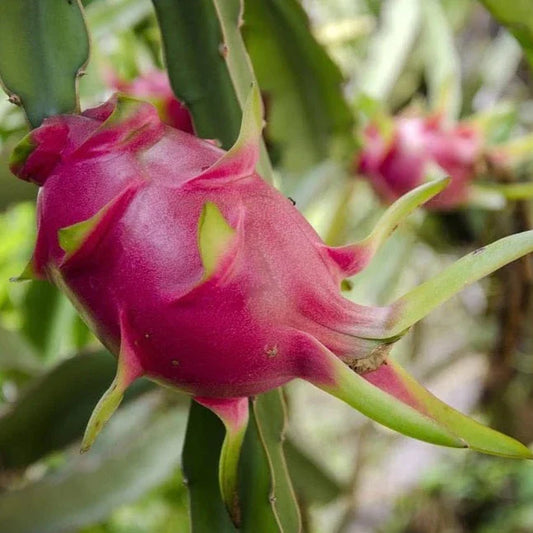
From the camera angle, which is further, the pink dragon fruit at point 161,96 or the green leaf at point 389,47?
the green leaf at point 389,47

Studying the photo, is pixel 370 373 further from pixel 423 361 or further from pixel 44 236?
pixel 423 361

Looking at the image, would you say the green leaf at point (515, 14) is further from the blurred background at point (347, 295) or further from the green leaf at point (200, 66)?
the green leaf at point (200, 66)

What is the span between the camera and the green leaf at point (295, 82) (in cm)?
76

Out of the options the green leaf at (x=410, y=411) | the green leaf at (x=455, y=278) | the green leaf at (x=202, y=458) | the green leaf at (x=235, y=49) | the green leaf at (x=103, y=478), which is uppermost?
the green leaf at (x=235, y=49)

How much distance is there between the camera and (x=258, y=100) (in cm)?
37

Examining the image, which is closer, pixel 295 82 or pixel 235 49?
pixel 235 49

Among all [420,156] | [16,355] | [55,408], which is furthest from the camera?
[420,156]

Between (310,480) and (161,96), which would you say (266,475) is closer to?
(161,96)

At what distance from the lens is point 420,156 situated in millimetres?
972

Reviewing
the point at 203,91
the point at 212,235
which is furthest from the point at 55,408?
the point at 212,235

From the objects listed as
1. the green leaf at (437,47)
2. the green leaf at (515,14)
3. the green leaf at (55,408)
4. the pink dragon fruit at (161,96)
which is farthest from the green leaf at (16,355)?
the green leaf at (437,47)

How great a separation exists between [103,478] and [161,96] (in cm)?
35

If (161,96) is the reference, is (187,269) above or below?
above

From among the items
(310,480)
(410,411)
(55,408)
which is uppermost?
(410,411)
